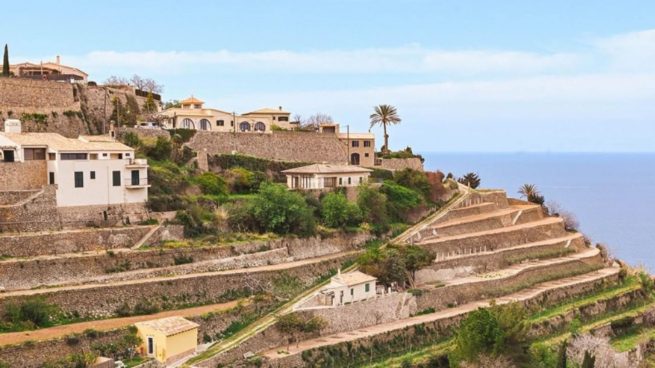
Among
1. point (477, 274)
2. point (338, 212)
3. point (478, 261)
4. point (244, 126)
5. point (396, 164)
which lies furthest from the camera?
point (396, 164)

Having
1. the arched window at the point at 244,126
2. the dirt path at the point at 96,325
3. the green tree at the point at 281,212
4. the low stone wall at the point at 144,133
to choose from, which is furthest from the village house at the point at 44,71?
the dirt path at the point at 96,325

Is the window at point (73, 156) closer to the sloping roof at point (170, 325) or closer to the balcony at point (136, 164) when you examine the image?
the balcony at point (136, 164)

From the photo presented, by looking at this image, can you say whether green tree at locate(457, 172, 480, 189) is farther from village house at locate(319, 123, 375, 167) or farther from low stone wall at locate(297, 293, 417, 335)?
low stone wall at locate(297, 293, 417, 335)

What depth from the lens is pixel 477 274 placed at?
46.6m

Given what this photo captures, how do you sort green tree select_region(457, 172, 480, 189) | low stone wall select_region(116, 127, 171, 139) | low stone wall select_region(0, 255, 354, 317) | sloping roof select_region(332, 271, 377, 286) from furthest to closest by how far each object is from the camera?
green tree select_region(457, 172, 480, 189) → low stone wall select_region(116, 127, 171, 139) → sloping roof select_region(332, 271, 377, 286) → low stone wall select_region(0, 255, 354, 317)

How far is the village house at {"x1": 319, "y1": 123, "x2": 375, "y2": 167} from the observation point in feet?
187

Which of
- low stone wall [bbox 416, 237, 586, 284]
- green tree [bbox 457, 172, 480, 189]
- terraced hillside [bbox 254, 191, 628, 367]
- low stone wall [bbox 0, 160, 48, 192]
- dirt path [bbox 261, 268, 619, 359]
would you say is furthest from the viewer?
green tree [bbox 457, 172, 480, 189]

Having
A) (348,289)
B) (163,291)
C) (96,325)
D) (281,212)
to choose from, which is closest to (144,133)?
(281,212)

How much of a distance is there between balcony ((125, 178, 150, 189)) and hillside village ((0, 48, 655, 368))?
7cm

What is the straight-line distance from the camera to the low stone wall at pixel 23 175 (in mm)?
34625

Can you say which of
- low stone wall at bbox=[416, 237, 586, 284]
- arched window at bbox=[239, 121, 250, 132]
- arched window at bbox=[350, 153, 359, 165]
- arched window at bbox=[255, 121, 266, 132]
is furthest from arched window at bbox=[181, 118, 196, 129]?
low stone wall at bbox=[416, 237, 586, 284]

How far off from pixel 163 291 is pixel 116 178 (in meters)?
6.40

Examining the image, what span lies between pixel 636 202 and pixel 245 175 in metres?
104

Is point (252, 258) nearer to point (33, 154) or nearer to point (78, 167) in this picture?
point (78, 167)
